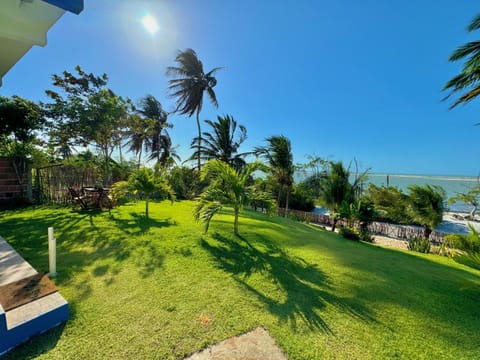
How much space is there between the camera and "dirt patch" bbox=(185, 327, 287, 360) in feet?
4.77

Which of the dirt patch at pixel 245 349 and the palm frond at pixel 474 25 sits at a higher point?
the palm frond at pixel 474 25

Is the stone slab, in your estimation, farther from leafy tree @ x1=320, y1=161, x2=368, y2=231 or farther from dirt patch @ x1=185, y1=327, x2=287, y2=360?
leafy tree @ x1=320, y1=161, x2=368, y2=231

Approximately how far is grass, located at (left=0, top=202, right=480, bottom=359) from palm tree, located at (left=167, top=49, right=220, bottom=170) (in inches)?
382

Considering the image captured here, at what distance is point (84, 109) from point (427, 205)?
1511 cm

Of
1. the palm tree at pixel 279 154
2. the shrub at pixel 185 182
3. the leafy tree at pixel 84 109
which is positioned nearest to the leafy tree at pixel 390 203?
the palm tree at pixel 279 154

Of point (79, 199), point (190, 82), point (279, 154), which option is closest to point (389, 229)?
→ point (279, 154)

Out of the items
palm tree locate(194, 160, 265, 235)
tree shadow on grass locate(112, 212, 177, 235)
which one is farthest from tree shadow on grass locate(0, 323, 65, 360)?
tree shadow on grass locate(112, 212, 177, 235)

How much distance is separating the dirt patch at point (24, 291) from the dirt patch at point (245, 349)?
1.63 m

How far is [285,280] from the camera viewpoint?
2.68m

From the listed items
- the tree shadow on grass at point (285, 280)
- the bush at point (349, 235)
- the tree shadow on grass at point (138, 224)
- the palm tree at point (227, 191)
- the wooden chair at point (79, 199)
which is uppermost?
the palm tree at point (227, 191)

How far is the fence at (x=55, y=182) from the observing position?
23.9 ft

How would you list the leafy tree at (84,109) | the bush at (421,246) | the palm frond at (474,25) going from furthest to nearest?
the leafy tree at (84,109)
the bush at (421,246)
the palm frond at (474,25)

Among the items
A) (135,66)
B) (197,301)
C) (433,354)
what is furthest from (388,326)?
(135,66)

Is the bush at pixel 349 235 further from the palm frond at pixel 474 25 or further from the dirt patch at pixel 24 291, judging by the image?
the dirt patch at pixel 24 291
